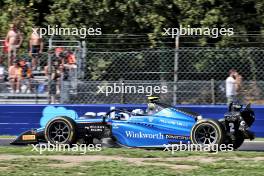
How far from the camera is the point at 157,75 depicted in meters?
16.1

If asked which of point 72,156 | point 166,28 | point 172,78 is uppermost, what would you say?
point 166,28

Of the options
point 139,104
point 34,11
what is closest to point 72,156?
point 139,104

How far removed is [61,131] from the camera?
472 inches

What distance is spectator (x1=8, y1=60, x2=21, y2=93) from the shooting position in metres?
16.0

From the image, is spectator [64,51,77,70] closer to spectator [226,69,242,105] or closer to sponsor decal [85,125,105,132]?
spectator [226,69,242,105]

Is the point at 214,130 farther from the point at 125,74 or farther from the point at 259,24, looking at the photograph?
the point at 259,24

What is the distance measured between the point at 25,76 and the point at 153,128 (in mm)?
5531

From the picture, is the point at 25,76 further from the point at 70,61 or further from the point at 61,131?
the point at 61,131

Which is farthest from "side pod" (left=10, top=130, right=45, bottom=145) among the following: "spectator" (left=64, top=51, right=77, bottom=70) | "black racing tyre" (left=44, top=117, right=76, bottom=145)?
"spectator" (left=64, top=51, right=77, bottom=70)

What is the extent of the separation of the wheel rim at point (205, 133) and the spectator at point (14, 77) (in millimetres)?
6206

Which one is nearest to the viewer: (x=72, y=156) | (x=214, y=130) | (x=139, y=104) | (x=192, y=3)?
(x=72, y=156)

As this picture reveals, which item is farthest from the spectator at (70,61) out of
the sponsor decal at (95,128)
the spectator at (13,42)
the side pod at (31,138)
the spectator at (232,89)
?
the sponsor decal at (95,128)

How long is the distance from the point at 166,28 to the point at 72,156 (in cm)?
1154

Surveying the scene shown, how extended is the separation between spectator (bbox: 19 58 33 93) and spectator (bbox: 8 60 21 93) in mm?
100
